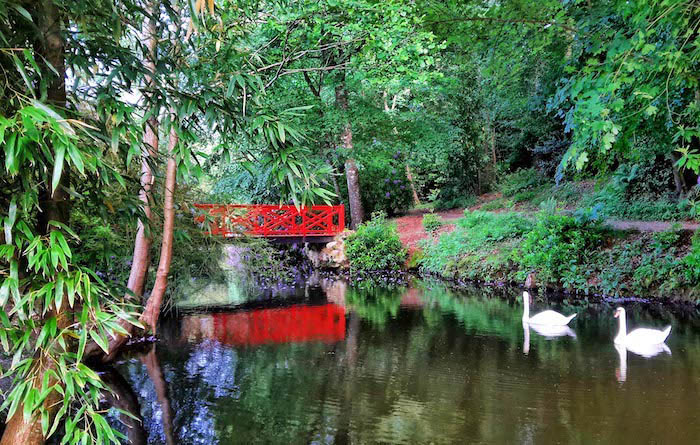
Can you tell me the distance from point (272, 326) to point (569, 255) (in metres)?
→ 6.46

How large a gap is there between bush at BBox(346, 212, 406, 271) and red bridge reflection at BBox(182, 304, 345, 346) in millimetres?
4450

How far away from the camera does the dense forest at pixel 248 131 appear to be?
2.29 m

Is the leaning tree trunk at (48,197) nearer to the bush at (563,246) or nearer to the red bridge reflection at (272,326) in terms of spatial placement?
the red bridge reflection at (272,326)

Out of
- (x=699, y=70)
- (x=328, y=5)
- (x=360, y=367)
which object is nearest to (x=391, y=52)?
(x=328, y=5)

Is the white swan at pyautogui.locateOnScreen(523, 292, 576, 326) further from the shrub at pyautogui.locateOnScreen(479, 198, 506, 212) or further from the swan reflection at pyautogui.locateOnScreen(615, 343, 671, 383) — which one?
the shrub at pyautogui.locateOnScreen(479, 198, 506, 212)

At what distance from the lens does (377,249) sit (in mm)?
15391

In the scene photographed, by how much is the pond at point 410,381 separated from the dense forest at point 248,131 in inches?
36.5

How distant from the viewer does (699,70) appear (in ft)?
18.0

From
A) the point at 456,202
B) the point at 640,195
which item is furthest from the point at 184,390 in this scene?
the point at 456,202

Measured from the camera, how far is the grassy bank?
9.97 m

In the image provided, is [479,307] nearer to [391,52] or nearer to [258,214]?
[391,52]

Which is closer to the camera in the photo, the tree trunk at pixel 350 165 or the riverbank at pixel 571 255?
the riverbank at pixel 571 255

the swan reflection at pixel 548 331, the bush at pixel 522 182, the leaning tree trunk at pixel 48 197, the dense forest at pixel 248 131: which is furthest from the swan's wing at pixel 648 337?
the bush at pixel 522 182

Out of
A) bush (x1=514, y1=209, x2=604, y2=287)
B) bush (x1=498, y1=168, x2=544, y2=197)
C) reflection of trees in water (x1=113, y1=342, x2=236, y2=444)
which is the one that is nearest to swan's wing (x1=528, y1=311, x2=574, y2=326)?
bush (x1=514, y1=209, x2=604, y2=287)
